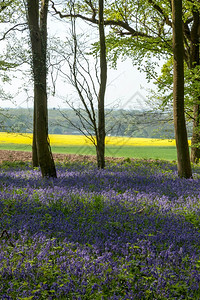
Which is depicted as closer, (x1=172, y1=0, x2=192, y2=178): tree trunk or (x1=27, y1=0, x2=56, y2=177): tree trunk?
(x1=27, y1=0, x2=56, y2=177): tree trunk

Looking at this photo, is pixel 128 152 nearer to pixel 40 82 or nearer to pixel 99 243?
pixel 40 82

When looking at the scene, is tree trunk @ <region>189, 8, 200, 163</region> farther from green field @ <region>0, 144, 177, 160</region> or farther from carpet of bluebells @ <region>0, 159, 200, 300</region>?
carpet of bluebells @ <region>0, 159, 200, 300</region>

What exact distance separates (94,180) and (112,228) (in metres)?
4.18

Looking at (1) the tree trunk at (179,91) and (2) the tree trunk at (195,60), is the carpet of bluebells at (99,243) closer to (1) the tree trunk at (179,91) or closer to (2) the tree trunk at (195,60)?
(1) the tree trunk at (179,91)

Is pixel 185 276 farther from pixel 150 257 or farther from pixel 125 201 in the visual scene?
pixel 125 201

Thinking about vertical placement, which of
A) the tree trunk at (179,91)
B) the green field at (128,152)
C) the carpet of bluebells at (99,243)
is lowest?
the carpet of bluebells at (99,243)

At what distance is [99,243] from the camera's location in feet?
16.2

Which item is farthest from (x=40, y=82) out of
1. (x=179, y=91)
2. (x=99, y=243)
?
(x=99, y=243)

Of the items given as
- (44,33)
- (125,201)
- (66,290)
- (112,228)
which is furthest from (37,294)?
(44,33)

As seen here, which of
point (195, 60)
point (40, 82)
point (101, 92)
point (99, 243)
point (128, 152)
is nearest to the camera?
point (99, 243)

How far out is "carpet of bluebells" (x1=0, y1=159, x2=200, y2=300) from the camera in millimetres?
3752

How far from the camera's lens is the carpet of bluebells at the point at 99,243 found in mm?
3752

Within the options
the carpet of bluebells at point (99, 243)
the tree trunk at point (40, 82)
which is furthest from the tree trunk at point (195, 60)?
the carpet of bluebells at point (99, 243)

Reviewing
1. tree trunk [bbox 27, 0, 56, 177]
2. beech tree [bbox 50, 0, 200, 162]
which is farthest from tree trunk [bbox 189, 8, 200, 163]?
tree trunk [bbox 27, 0, 56, 177]
